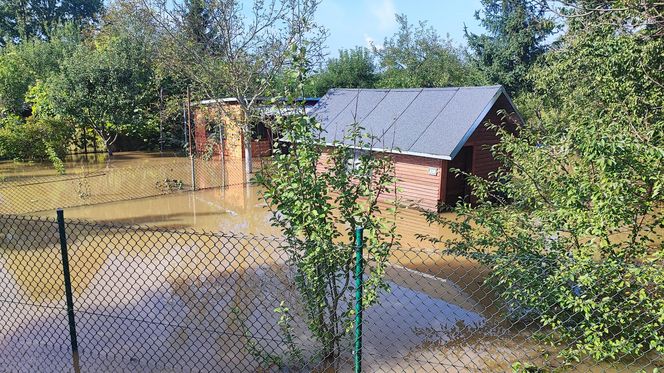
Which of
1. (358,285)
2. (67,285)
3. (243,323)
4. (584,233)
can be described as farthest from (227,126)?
(358,285)

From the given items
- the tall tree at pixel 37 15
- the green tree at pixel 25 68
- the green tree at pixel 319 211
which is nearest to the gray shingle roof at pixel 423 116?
the green tree at pixel 319 211

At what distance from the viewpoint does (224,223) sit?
11.2 metres

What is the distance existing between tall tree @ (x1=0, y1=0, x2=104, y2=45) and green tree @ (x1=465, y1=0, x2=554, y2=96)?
97.2ft

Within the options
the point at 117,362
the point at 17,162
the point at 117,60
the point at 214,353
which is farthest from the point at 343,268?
the point at 17,162

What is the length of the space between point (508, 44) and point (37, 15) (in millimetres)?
42190

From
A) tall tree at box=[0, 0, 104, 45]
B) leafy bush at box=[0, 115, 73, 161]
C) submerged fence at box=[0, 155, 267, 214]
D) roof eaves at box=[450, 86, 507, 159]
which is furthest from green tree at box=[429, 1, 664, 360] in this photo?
tall tree at box=[0, 0, 104, 45]

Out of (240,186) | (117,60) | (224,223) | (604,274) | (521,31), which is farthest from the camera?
(521,31)

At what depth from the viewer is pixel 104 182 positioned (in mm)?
15602

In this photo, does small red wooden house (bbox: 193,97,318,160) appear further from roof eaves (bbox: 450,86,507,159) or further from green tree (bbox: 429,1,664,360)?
green tree (bbox: 429,1,664,360)

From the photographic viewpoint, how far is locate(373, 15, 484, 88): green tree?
92.1 feet

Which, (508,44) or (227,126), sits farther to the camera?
(508,44)

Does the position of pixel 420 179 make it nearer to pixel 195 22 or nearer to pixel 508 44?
pixel 195 22

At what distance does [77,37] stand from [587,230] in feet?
100

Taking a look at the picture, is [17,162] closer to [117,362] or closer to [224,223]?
[224,223]
